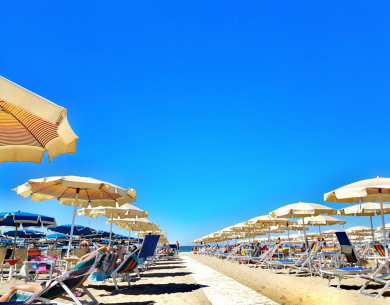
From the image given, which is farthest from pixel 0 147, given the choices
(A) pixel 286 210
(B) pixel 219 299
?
(A) pixel 286 210

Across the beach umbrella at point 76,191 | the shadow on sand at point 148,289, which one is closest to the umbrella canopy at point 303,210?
the shadow on sand at point 148,289

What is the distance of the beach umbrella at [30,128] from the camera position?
230 centimetres

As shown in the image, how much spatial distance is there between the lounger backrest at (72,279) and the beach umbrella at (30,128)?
136 cm

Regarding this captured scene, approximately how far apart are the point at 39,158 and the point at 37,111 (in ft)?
6.65

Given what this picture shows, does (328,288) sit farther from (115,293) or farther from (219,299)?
(115,293)

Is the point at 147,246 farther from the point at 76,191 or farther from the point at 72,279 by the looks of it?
the point at 72,279

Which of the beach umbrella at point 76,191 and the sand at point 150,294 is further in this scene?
the beach umbrella at point 76,191

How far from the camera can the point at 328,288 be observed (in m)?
5.80

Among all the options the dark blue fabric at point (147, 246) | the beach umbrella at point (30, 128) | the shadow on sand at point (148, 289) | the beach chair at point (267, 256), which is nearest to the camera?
the beach umbrella at point (30, 128)

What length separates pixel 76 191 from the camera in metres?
6.95

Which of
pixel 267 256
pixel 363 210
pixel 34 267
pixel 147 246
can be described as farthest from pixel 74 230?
pixel 363 210

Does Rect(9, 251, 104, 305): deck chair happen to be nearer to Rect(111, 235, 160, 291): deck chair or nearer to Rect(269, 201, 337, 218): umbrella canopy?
Rect(111, 235, 160, 291): deck chair

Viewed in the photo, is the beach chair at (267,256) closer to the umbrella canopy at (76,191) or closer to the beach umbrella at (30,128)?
the umbrella canopy at (76,191)

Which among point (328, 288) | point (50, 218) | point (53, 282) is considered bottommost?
point (328, 288)
